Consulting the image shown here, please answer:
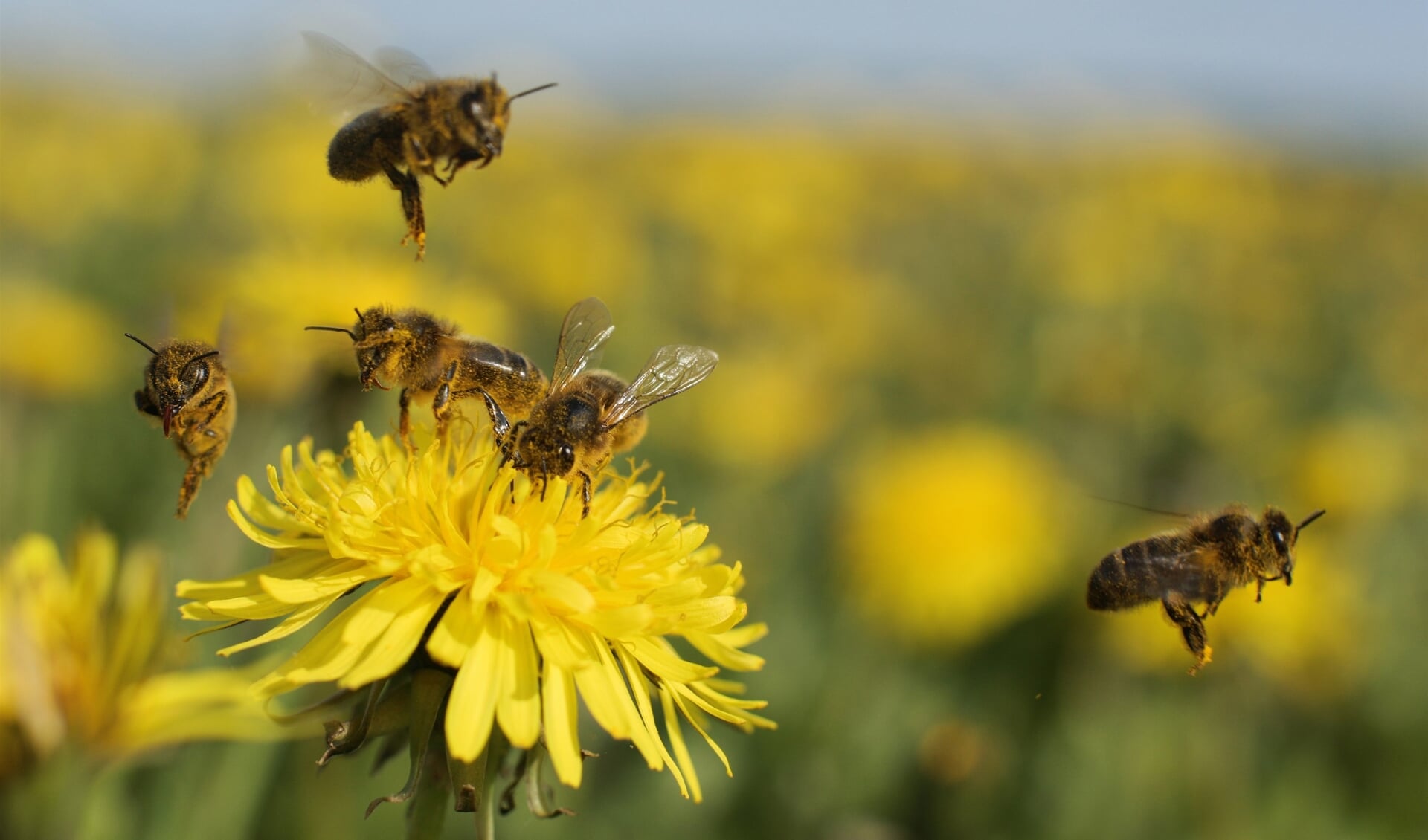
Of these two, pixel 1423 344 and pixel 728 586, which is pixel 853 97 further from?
pixel 728 586

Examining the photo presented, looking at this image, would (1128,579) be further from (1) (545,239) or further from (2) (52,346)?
(1) (545,239)

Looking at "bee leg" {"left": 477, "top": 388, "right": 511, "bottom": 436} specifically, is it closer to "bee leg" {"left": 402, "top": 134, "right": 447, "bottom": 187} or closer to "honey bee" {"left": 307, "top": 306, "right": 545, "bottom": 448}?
"honey bee" {"left": 307, "top": 306, "right": 545, "bottom": 448}

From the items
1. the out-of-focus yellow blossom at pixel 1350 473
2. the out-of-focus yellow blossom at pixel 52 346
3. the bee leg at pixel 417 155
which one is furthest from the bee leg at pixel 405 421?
the out-of-focus yellow blossom at pixel 1350 473

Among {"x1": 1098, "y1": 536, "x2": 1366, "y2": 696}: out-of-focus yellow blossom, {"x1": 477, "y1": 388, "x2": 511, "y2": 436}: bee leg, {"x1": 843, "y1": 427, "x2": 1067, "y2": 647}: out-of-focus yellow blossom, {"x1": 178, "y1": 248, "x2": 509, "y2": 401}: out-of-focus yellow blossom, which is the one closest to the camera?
{"x1": 477, "y1": 388, "x2": 511, "y2": 436}: bee leg

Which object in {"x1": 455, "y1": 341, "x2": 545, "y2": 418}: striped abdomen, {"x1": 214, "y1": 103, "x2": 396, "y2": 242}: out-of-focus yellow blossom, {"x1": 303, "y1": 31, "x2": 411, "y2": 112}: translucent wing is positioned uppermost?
{"x1": 303, "y1": 31, "x2": 411, "y2": 112}: translucent wing

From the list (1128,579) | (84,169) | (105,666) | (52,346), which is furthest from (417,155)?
(84,169)

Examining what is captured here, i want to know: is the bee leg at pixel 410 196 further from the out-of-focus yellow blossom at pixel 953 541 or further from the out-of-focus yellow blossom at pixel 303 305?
the out-of-focus yellow blossom at pixel 953 541

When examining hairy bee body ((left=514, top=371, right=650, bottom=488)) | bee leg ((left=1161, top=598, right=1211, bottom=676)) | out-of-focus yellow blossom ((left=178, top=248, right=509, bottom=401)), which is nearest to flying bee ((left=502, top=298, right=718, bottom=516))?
Result: hairy bee body ((left=514, top=371, right=650, bottom=488))

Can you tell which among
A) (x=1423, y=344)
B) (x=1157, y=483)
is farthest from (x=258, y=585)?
(x=1423, y=344)
